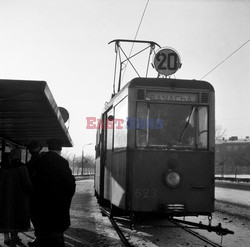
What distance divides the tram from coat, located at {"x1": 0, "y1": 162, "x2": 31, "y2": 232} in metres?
1.76

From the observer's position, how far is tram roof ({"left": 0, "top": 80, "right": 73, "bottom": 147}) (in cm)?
549

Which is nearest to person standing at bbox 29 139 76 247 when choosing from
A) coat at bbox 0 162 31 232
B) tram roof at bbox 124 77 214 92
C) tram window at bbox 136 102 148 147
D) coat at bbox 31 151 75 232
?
coat at bbox 31 151 75 232

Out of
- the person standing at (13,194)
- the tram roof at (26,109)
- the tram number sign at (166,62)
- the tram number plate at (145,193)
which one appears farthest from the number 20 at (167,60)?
the person standing at (13,194)

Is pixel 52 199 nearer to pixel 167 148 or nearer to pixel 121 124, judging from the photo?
pixel 167 148

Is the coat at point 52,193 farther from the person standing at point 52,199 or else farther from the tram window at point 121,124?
the tram window at point 121,124

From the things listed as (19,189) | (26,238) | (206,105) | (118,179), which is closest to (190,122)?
(206,105)

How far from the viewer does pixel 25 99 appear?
6477 mm

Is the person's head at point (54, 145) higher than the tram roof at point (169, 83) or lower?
lower

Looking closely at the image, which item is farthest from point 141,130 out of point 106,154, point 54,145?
point 106,154

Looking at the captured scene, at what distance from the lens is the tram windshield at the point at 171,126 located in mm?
7145

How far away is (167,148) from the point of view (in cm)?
Result: 712

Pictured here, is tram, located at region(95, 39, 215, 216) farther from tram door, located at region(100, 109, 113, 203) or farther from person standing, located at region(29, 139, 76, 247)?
person standing, located at region(29, 139, 76, 247)

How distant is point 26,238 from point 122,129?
2.98m

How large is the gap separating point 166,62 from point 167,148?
103 inches
